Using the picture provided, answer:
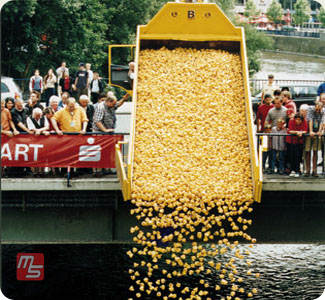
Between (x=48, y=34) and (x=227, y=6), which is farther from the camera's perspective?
(x=227, y=6)

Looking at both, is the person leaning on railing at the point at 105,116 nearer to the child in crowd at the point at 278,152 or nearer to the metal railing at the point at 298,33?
the child in crowd at the point at 278,152

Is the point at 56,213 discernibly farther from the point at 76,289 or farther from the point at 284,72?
the point at 284,72

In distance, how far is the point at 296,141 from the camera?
48.2 ft

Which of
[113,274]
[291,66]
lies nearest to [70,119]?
[113,274]

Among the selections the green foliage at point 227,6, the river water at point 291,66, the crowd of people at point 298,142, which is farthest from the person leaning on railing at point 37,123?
the river water at point 291,66

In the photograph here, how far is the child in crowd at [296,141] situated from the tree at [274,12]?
69.6 m

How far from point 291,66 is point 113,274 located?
46615 mm

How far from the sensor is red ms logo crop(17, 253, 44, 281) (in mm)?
18609

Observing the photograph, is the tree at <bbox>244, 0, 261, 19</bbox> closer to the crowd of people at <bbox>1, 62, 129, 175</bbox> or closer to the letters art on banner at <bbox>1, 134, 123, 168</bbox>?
the crowd of people at <bbox>1, 62, 129, 175</bbox>

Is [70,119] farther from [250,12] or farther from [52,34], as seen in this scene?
[250,12]

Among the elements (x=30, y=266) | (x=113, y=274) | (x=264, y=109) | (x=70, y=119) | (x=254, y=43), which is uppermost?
(x=254, y=43)

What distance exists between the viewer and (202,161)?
44.0 ft

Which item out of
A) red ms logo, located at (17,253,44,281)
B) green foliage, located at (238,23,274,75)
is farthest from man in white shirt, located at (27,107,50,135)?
green foliage, located at (238,23,274,75)

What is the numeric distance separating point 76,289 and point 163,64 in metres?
6.06
